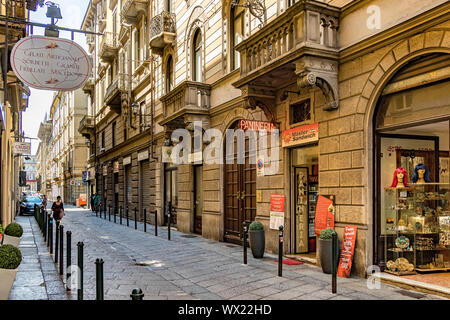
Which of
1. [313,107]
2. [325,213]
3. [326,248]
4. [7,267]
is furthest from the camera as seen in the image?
[313,107]

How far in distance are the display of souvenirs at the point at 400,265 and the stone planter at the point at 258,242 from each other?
3.40m

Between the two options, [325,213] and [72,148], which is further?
[72,148]

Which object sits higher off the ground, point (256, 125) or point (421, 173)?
point (256, 125)

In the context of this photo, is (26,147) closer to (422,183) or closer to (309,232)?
(309,232)

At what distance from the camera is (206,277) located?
8594 millimetres

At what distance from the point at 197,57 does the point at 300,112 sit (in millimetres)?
7541

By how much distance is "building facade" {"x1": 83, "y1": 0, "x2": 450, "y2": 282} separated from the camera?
7648 mm

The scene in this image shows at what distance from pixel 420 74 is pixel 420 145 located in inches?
67.4

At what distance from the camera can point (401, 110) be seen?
7.84 m

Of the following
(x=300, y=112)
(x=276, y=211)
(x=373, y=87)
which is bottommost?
(x=276, y=211)

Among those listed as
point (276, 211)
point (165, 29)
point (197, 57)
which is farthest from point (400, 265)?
point (165, 29)

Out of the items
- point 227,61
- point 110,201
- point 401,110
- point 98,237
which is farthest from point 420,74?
point 110,201

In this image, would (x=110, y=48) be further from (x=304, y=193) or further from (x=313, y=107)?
(x=313, y=107)

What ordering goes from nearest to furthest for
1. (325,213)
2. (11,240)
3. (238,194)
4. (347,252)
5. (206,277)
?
(347,252) → (206,277) → (325,213) → (11,240) → (238,194)
